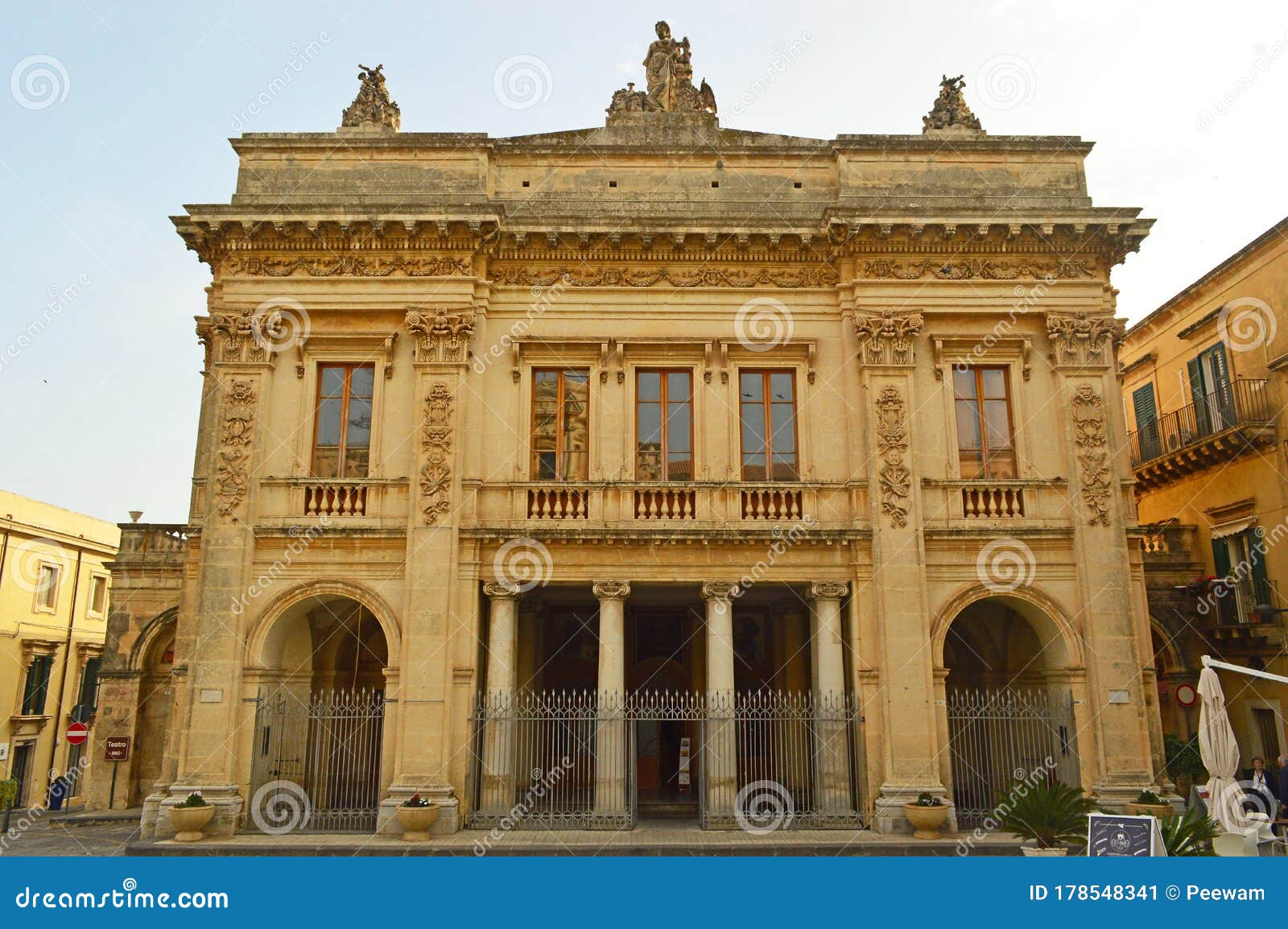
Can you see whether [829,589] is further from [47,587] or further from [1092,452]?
[47,587]

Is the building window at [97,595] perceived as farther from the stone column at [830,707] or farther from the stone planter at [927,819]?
the stone planter at [927,819]

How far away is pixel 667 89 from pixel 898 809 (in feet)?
49.8

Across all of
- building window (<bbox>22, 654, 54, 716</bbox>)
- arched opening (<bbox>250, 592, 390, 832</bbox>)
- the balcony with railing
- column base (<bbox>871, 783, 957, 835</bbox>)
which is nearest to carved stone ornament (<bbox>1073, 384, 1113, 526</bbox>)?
column base (<bbox>871, 783, 957, 835</bbox>)

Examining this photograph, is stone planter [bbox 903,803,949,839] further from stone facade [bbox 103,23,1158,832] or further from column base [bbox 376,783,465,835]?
column base [bbox 376,783,465,835]

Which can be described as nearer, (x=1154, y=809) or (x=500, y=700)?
(x=1154, y=809)

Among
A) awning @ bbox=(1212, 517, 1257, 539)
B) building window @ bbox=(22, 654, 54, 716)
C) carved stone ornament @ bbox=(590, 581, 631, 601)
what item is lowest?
building window @ bbox=(22, 654, 54, 716)

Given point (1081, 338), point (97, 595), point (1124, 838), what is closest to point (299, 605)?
point (1124, 838)

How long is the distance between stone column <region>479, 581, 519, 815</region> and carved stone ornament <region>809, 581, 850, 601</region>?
5448 mm

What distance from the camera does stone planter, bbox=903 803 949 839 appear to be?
15.7 m

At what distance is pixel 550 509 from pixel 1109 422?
10560mm

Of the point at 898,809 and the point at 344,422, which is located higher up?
the point at 344,422

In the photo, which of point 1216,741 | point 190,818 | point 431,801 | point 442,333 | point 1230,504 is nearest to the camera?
point 1216,741

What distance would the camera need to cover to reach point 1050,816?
43.0 feet

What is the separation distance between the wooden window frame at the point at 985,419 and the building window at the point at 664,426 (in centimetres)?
508
